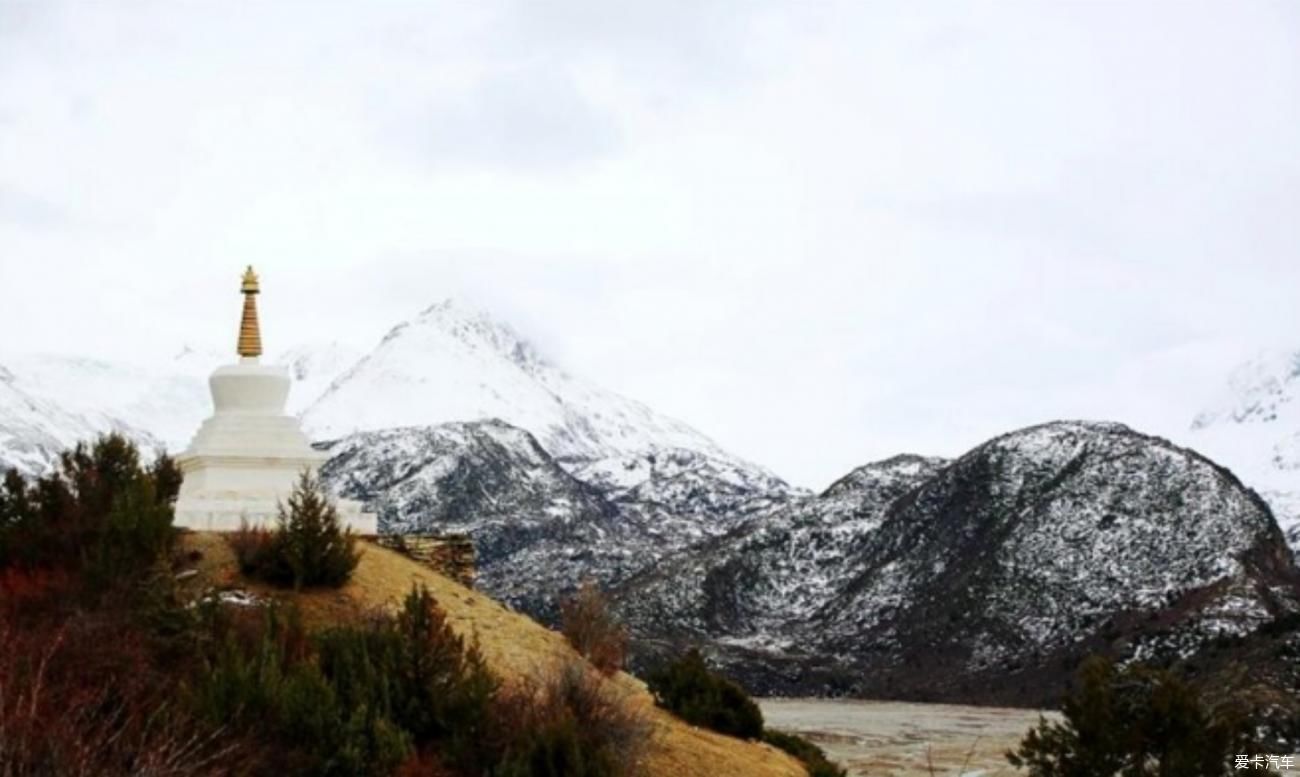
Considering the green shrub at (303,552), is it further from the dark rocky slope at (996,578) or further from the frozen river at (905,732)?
the dark rocky slope at (996,578)

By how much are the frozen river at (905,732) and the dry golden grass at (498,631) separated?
1512 centimetres

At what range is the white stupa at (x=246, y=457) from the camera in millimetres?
24156

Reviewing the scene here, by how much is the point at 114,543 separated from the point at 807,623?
8500 cm

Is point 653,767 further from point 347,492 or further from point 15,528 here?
point 347,492

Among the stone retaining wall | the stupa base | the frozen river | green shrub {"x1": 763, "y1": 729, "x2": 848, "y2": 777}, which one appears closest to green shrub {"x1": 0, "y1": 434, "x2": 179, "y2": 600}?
the stupa base

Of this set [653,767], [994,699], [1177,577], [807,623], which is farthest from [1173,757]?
[807,623]

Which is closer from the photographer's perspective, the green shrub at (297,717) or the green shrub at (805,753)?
the green shrub at (297,717)

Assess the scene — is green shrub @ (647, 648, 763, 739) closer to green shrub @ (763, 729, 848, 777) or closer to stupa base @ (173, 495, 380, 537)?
green shrub @ (763, 729, 848, 777)

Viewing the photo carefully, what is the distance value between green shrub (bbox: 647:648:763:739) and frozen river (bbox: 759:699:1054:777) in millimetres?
13512

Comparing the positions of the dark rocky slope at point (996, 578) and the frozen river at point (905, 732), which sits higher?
the dark rocky slope at point (996, 578)

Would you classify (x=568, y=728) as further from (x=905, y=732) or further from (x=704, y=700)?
(x=905, y=732)

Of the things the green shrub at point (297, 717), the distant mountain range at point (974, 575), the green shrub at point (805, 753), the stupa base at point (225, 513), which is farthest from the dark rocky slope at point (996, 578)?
the green shrub at point (297, 717)

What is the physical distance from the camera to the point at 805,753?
24078 mm

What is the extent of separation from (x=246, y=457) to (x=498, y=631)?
16.7ft
